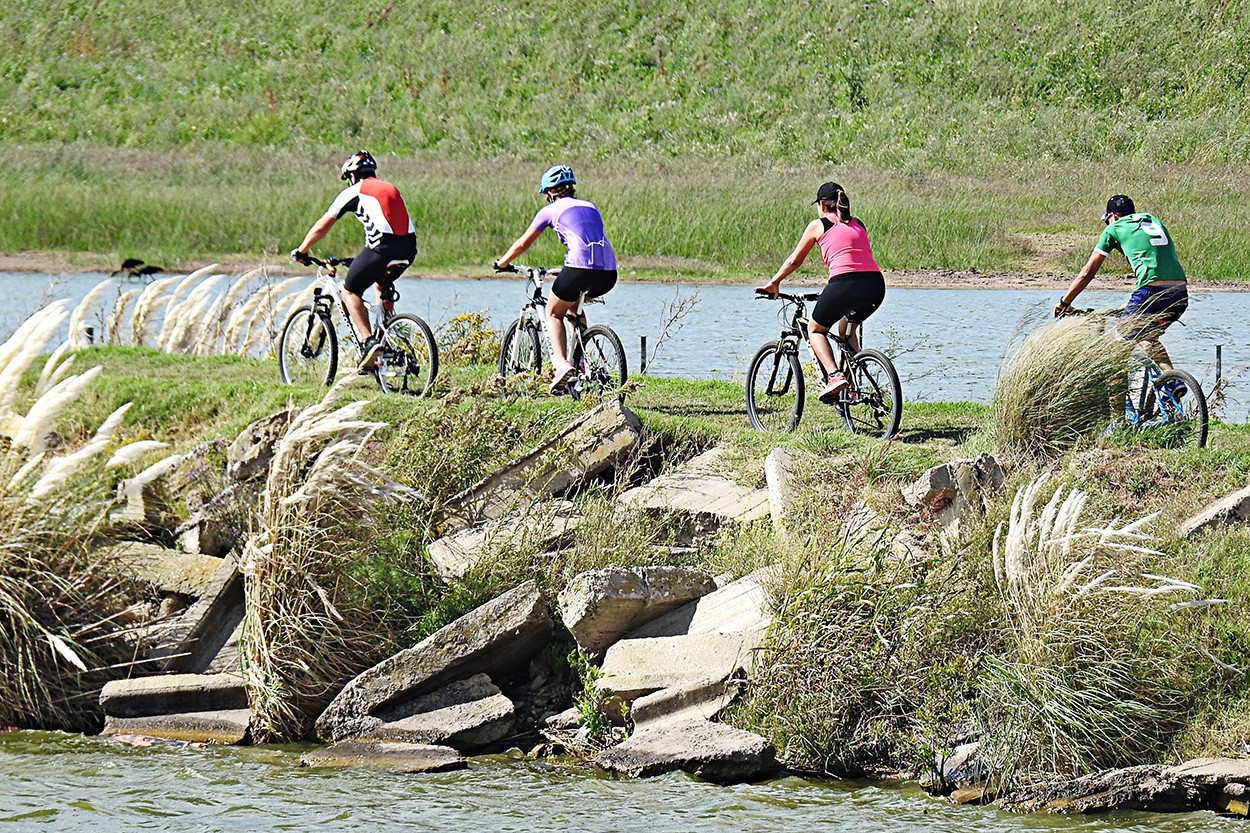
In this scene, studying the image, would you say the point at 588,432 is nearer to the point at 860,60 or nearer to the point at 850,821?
the point at 850,821

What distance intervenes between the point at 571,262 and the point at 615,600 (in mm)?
4408

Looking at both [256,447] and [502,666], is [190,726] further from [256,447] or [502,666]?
[256,447]

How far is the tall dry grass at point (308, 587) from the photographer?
9.44 m

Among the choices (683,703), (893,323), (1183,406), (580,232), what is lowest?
(683,703)

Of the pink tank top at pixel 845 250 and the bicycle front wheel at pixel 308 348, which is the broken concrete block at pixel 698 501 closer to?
the pink tank top at pixel 845 250

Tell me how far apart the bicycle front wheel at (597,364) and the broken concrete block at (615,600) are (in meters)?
3.38

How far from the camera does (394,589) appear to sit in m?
10.0

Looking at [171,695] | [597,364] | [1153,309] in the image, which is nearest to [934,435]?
[1153,309]

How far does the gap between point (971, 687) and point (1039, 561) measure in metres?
0.72

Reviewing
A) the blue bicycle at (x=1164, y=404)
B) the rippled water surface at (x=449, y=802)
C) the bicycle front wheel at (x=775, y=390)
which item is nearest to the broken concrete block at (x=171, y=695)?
the rippled water surface at (x=449, y=802)

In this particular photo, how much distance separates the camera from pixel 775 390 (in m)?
13.3

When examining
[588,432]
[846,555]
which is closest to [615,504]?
[588,432]

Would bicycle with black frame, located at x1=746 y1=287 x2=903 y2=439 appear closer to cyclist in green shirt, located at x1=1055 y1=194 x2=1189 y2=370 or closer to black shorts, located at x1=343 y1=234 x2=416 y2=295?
cyclist in green shirt, located at x1=1055 y1=194 x2=1189 y2=370

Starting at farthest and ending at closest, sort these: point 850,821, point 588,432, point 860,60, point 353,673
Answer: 1. point 860,60
2. point 588,432
3. point 353,673
4. point 850,821
